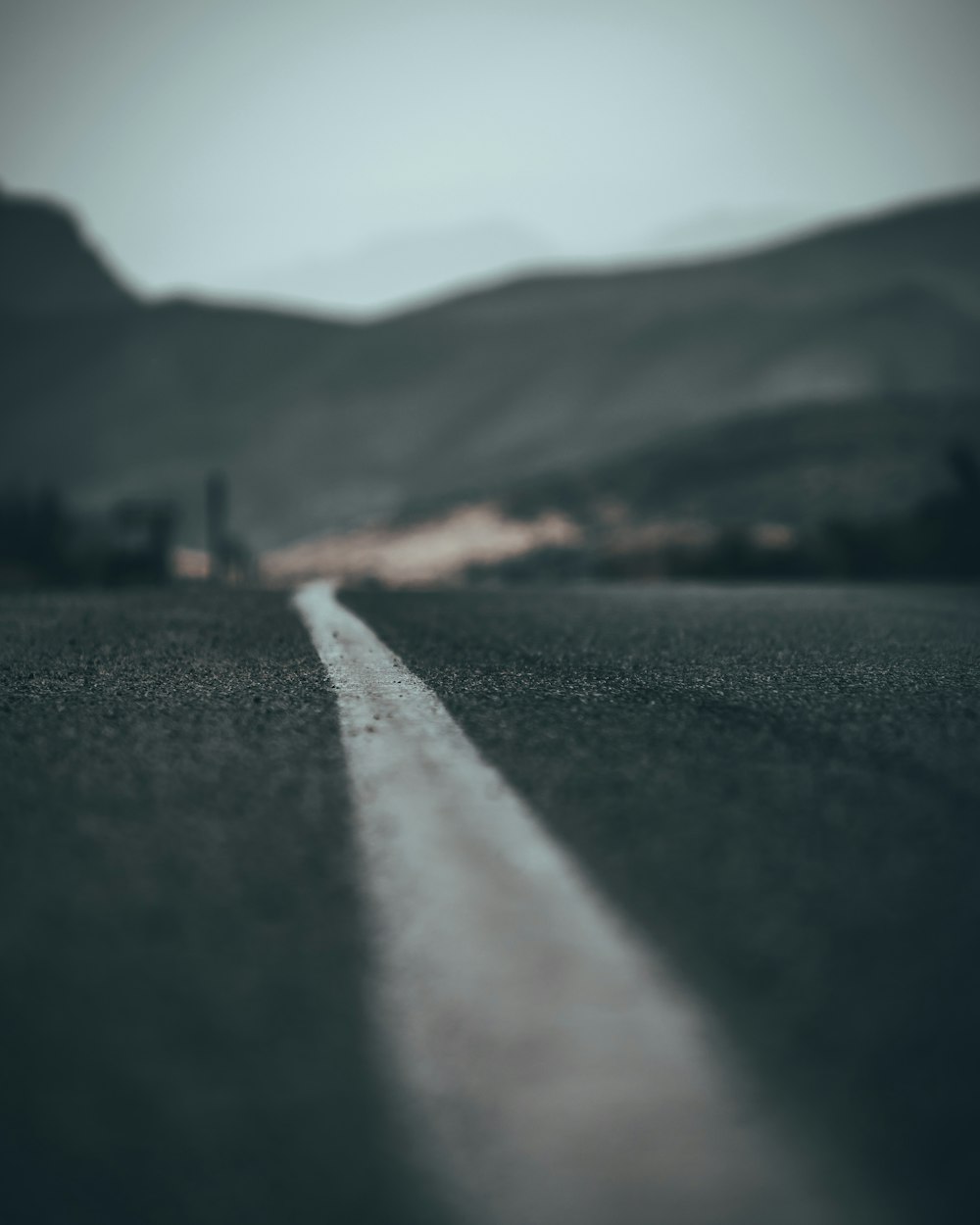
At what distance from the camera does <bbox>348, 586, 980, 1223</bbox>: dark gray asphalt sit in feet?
3.14

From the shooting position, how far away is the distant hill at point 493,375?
9475 centimetres

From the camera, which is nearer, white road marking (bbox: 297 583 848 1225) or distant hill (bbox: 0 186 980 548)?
white road marking (bbox: 297 583 848 1225)

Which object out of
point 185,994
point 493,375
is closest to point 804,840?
point 185,994

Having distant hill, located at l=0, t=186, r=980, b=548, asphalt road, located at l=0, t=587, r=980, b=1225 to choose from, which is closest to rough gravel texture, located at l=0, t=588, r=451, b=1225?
asphalt road, located at l=0, t=587, r=980, b=1225

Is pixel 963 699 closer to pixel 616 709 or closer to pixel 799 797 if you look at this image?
pixel 616 709

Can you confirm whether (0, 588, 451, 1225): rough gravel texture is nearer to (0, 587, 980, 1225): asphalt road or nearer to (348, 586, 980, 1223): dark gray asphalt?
(0, 587, 980, 1225): asphalt road

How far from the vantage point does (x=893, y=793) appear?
6.25 feet

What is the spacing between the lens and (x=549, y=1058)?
0.98m

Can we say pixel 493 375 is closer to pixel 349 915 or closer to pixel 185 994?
pixel 349 915

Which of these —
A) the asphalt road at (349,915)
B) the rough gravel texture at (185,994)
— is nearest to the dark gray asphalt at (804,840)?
the asphalt road at (349,915)

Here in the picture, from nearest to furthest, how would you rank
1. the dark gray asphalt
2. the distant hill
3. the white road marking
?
the white road marking < the dark gray asphalt < the distant hill

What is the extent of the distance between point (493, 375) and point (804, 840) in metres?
115

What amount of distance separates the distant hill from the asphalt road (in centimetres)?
7811

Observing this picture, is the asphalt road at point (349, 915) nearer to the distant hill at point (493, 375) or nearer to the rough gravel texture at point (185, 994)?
the rough gravel texture at point (185, 994)
